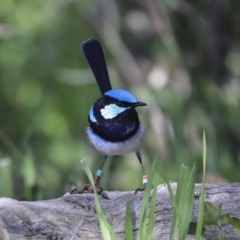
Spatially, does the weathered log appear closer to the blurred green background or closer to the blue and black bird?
the blue and black bird

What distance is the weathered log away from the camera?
8.58 ft

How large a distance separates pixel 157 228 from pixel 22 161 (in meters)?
1.47

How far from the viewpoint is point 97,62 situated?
3902 mm

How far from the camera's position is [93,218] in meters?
2.81

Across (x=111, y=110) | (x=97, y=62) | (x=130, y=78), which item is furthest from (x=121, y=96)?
(x=130, y=78)

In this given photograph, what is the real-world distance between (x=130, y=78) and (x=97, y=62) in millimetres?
3515

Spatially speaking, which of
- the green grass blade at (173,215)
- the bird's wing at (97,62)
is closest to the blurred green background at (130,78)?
the bird's wing at (97,62)

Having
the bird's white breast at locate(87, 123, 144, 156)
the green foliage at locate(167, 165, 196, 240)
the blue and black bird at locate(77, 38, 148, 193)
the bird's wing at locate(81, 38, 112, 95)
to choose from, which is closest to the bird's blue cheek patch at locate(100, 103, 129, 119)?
the blue and black bird at locate(77, 38, 148, 193)

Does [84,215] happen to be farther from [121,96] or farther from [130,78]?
[130,78]

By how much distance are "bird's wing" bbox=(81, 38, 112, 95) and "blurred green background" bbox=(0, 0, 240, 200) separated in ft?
3.86

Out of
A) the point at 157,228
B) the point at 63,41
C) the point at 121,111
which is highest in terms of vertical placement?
the point at 63,41

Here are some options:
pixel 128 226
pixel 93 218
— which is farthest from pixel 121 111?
pixel 128 226

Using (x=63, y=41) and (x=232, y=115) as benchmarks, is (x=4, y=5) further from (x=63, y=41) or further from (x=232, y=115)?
(x=232, y=115)

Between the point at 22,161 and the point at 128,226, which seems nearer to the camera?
the point at 128,226
